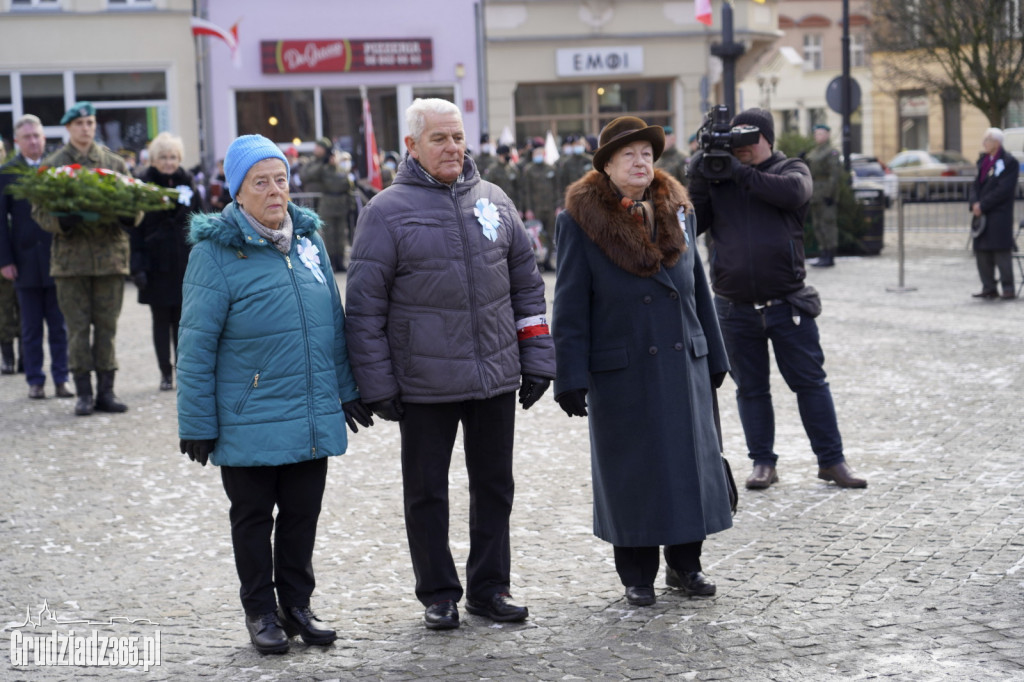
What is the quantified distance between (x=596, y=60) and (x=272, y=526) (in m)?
27.9

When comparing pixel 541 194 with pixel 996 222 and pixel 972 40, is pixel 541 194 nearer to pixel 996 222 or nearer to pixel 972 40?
pixel 996 222

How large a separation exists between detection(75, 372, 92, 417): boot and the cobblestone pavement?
0.12 meters

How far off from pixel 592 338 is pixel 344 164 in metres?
19.9

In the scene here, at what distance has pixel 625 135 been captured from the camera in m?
5.54

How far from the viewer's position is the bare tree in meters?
34.2

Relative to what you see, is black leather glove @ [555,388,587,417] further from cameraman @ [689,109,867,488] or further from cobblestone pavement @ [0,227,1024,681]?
cameraman @ [689,109,867,488]

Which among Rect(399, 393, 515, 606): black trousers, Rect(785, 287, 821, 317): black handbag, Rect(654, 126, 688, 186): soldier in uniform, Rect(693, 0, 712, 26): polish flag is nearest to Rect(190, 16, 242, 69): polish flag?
Rect(654, 126, 688, 186): soldier in uniform

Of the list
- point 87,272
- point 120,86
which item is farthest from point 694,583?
point 120,86

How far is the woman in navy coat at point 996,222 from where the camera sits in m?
15.7

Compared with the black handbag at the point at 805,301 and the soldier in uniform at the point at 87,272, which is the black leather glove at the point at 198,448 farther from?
the soldier in uniform at the point at 87,272

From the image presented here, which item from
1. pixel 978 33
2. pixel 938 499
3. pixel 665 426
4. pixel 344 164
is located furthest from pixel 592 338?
pixel 978 33

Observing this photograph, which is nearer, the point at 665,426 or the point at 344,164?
the point at 665,426

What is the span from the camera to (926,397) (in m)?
9.96

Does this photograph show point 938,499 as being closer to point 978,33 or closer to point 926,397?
point 926,397
